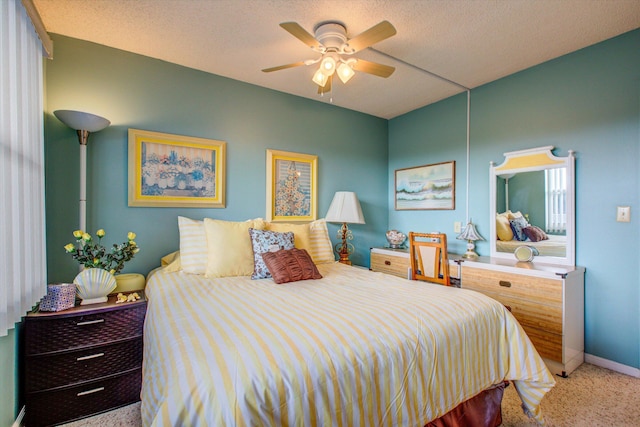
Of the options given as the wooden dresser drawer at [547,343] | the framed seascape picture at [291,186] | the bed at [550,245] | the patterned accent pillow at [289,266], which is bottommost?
the wooden dresser drawer at [547,343]

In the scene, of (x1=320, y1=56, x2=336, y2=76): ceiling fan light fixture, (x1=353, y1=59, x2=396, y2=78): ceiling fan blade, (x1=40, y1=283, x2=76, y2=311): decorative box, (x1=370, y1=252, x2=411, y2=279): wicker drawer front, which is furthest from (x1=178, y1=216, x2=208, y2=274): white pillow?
(x1=370, y1=252, x2=411, y2=279): wicker drawer front

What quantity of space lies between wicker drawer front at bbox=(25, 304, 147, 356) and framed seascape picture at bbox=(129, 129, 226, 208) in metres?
0.99

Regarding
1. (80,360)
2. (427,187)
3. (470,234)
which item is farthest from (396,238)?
(80,360)

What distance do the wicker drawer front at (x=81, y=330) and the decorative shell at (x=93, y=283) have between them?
15 centimetres

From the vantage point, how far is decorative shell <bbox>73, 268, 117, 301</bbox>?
1.81 metres

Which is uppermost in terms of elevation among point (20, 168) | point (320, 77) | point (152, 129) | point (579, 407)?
point (320, 77)

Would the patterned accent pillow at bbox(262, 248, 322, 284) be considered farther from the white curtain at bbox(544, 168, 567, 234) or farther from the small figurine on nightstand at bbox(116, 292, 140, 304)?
the white curtain at bbox(544, 168, 567, 234)

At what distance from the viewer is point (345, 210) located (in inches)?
131

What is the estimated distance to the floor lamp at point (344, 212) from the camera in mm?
3314

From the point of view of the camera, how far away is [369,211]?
13.1 ft

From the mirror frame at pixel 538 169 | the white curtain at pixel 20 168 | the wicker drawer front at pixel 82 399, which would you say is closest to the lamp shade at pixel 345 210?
the mirror frame at pixel 538 169

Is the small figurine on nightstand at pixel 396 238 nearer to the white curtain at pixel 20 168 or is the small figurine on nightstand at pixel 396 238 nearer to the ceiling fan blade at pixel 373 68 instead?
the ceiling fan blade at pixel 373 68

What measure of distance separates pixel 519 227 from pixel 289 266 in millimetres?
2242

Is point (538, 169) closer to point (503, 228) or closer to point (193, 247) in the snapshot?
point (503, 228)
